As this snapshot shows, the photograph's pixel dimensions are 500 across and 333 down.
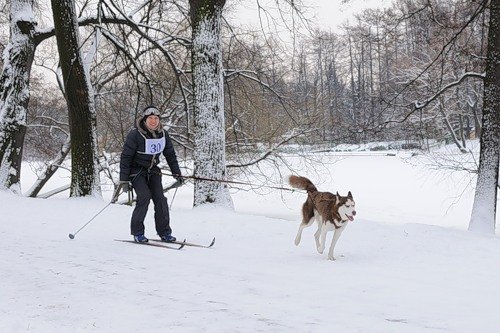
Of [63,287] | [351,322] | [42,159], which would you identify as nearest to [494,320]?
[351,322]

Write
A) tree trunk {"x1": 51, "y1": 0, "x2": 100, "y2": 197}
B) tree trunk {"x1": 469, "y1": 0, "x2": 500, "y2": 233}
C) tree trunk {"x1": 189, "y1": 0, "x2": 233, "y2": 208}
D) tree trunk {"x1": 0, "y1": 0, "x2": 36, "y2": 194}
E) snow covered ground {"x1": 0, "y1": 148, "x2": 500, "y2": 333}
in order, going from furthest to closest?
tree trunk {"x1": 0, "y1": 0, "x2": 36, "y2": 194} → tree trunk {"x1": 51, "y1": 0, "x2": 100, "y2": 197} → tree trunk {"x1": 189, "y1": 0, "x2": 233, "y2": 208} → tree trunk {"x1": 469, "y1": 0, "x2": 500, "y2": 233} → snow covered ground {"x1": 0, "y1": 148, "x2": 500, "y2": 333}

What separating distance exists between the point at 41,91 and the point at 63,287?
66.7 feet

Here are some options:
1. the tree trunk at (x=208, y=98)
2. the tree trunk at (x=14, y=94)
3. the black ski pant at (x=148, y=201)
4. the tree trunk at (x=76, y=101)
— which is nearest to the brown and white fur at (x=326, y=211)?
the black ski pant at (x=148, y=201)

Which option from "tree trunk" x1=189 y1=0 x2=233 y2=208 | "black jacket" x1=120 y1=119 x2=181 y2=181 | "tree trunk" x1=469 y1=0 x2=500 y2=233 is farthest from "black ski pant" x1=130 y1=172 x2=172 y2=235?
"tree trunk" x1=469 y1=0 x2=500 y2=233

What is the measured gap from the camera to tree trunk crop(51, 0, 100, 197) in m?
11.6

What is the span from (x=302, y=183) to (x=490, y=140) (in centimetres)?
504

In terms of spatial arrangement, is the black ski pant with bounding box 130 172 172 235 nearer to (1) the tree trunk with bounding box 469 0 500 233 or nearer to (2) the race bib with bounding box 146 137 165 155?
(2) the race bib with bounding box 146 137 165 155

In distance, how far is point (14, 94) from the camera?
1236cm

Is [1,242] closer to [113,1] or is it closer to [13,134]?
[13,134]

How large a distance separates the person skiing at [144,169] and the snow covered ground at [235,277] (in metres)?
0.55

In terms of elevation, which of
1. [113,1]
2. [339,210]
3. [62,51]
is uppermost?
[113,1]

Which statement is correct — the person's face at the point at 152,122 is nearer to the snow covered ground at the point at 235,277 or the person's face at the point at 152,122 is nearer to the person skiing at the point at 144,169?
the person skiing at the point at 144,169

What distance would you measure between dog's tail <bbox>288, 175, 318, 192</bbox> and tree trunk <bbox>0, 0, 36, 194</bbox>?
785 centimetres

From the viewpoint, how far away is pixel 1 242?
22.8 feet
